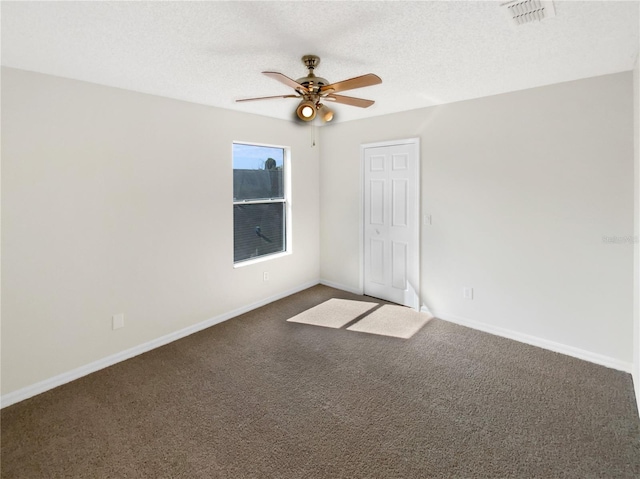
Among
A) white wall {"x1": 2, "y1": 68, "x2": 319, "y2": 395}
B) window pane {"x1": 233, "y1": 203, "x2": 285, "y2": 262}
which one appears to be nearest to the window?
window pane {"x1": 233, "y1": 203, "x2": 285, "y2": 262}

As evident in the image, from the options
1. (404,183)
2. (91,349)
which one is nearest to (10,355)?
(91,349)

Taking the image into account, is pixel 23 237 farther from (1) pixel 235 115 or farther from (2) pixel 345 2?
(2) pixel 345 2

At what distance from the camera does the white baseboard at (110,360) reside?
254 centimetres

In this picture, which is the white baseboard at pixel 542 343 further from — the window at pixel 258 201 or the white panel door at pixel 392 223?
the window at pixel 258 201

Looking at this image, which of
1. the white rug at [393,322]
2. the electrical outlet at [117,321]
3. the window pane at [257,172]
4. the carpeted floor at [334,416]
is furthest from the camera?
the window pane at [257,172]

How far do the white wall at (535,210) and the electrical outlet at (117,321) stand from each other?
3.31 m

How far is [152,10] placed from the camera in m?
1.80

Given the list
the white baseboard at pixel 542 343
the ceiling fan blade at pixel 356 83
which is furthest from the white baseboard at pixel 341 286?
the ceiling fan blade at pixel 356 83

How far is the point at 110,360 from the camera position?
10.0ft

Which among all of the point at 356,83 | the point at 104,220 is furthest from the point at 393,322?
the point at 104,220

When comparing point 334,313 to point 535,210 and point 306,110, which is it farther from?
point 306,110

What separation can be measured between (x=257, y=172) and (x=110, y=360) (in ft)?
8.70

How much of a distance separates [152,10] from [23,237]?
1956mm

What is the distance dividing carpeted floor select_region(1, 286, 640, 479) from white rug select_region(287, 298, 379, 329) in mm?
597
